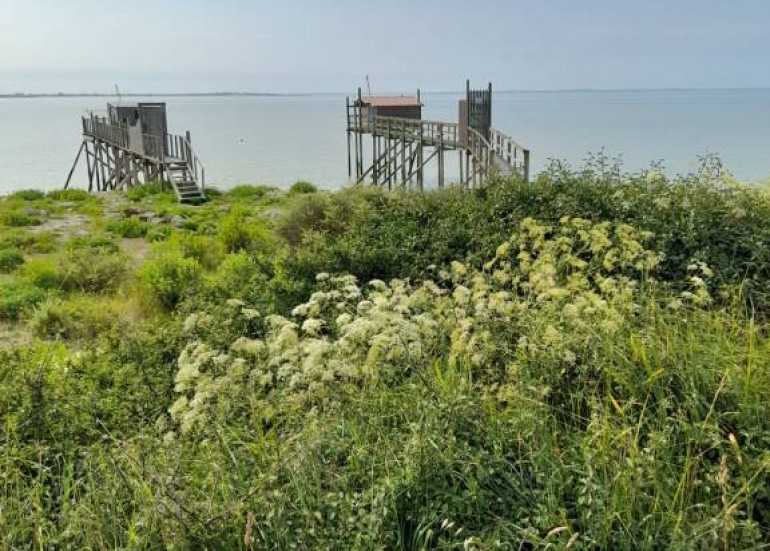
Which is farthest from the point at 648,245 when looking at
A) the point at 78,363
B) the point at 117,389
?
the point at 78,363

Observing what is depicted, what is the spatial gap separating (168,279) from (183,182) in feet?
48.4

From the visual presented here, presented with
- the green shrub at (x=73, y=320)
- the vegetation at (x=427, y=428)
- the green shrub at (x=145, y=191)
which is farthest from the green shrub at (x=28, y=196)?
the vegetation at (x=427, y=428)

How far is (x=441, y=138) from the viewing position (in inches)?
919

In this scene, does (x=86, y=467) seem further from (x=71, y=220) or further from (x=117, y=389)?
(x=71, y=220)

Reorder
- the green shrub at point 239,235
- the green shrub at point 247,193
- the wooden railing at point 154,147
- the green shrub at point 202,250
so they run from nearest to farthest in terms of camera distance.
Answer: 1. the green shrub at point 202,250
2. the green shrub at point 239,235
3. the green shrub at point 247,193
4. the wooden railing at point 154,147

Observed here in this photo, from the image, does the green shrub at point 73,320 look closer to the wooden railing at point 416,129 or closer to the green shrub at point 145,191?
the green shrub at point 145,191

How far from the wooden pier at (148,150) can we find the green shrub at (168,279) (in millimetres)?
12299

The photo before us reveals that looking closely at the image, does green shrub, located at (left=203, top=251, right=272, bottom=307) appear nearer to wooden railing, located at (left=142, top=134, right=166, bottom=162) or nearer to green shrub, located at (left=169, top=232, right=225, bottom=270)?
green shrub, located at (left=169, top=232, right=225, bottom=270)

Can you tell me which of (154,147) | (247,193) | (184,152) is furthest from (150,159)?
(247,193)

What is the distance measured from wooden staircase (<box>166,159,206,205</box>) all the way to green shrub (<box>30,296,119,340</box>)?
521 inches

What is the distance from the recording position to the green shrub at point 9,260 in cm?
1268

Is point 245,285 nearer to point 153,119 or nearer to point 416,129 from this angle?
point 416,129

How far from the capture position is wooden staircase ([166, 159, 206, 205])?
2247cm

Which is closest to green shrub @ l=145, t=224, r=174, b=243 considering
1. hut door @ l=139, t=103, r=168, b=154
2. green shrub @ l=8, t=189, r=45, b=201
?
green shrub @ l=8, t=189, r=45, b=201
